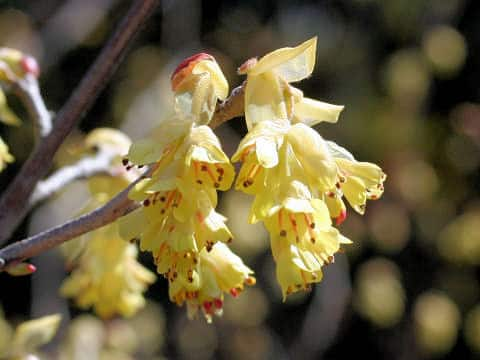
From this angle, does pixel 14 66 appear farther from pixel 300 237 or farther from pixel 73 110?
pixel 300 237

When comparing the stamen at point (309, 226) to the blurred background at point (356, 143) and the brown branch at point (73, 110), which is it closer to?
the brown branch at point (73, 110)

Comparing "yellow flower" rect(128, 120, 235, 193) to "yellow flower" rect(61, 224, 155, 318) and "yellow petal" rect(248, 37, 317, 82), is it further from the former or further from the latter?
"yellow flower" rect(61, 224, 155, 318)

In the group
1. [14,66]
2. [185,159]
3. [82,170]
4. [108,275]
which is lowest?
[108,275]

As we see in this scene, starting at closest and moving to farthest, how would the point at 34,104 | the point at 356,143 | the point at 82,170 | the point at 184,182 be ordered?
the point at 184,182, the point at 34,104, the point at 82,170, the point at 356,143

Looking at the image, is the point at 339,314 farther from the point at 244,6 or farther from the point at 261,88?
the point at 261,88

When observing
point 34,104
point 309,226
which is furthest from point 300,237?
point 34,104

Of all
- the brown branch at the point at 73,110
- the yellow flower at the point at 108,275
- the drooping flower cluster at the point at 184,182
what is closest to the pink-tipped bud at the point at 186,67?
the drooping flower cluster at the point at 184,182
